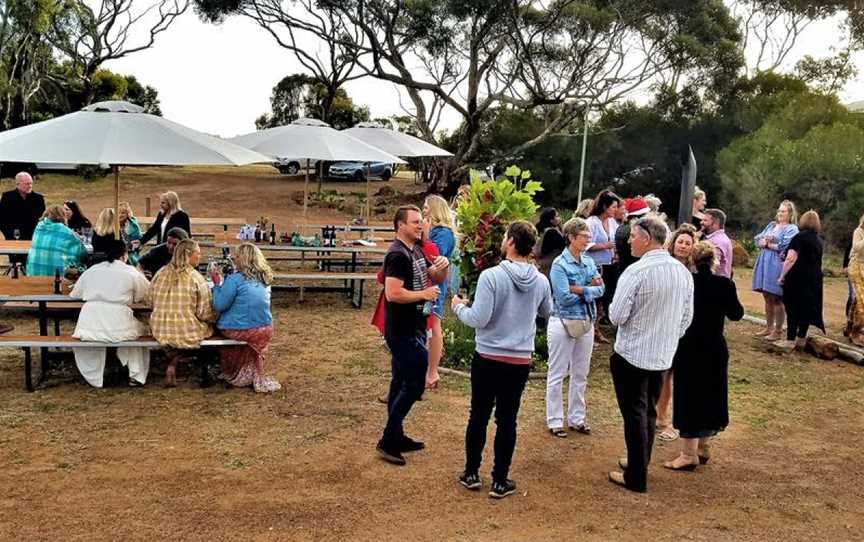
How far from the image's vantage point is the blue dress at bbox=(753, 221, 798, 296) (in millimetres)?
8359

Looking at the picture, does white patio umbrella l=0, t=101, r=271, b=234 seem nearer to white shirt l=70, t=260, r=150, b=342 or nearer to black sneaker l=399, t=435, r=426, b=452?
white shirt l=70, t=260, r=150, b=342

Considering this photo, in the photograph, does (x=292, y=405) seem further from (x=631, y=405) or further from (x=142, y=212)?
(x=142, y=212)

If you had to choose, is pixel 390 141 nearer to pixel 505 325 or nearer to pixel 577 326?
pixel 577 326

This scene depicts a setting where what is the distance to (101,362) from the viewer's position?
243 inches

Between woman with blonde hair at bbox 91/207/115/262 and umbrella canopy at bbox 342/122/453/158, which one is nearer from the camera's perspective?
woman with blonde hair at bbox 91/207/115/262

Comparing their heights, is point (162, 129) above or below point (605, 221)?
above

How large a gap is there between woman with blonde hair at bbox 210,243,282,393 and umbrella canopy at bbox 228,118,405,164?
135 inches

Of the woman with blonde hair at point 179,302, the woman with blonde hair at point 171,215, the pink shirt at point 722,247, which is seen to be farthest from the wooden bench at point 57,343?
the pink shirt at point 722,247

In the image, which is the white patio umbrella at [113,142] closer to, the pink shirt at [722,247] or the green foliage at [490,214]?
the green foliage at [490,214]

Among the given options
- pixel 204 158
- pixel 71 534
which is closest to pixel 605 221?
pixel 204 158

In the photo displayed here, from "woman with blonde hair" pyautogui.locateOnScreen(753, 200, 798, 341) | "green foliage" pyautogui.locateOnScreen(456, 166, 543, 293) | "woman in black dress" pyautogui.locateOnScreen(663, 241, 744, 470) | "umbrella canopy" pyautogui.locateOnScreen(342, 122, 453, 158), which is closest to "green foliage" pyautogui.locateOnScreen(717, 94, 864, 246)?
"umbrella canopy" pyautogui.locateOnScreen(342, 122, 453, 158)

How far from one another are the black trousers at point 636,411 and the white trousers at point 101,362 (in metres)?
3.80

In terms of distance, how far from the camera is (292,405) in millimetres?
5938

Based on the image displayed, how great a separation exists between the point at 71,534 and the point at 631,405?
9.86 feet
